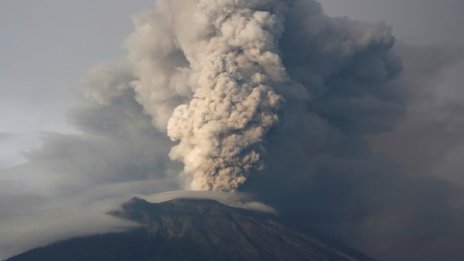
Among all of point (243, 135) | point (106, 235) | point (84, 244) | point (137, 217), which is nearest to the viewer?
point (243, 135)

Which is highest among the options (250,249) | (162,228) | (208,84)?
(208,84)

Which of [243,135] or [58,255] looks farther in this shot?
[58,255]

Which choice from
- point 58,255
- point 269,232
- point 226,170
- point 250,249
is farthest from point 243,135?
point 58,255

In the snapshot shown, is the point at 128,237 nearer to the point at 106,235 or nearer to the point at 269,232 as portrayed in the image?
the point at 106,235

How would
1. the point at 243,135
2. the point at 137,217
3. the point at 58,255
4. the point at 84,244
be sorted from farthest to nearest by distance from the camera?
the point at 137,217 → the point at 84,244 → the point at 58,255 → the point at 243,135

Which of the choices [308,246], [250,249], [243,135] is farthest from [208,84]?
[308,246]

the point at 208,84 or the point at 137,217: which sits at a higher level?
the point at 208,84
